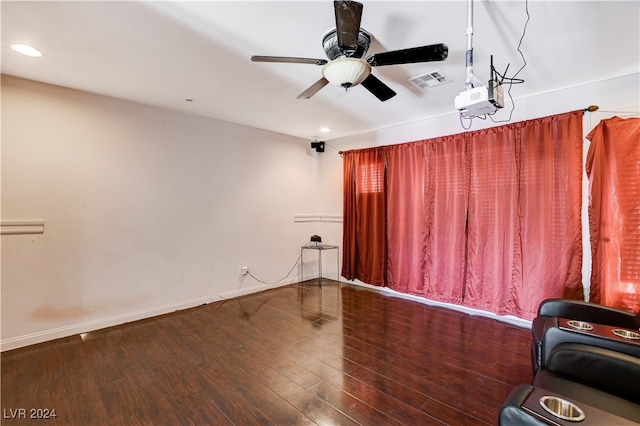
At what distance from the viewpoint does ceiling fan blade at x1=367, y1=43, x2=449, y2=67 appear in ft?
5.77

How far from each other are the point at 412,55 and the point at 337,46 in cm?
51

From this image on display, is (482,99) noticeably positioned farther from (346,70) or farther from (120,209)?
(120,209)

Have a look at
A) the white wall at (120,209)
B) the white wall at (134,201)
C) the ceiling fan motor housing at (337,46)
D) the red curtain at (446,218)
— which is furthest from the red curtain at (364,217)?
the ceiling fan motor housing at (337,46)

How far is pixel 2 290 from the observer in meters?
2.55

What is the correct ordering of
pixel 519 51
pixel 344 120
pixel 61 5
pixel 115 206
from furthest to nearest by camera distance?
pixel 344 120
pixel 115 206
pixel 519 51
pixel 61 5

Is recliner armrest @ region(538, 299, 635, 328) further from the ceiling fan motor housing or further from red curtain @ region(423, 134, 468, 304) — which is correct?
the ceiling fan motor housing

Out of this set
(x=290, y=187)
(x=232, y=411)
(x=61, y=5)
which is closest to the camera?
(x=61, y=5)

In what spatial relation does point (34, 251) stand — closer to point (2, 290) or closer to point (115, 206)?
point (2, 290)

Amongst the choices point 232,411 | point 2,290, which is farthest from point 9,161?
point 232,411

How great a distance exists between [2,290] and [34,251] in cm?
40

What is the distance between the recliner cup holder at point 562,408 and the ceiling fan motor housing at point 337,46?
2077 mm

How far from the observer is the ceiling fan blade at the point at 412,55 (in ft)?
5.77

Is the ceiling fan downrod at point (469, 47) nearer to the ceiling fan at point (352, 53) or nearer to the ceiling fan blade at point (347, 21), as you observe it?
the ceiling fan at point (352, 53)

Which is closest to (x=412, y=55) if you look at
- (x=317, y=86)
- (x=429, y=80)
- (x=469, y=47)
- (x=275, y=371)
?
(x=469, y=47)
